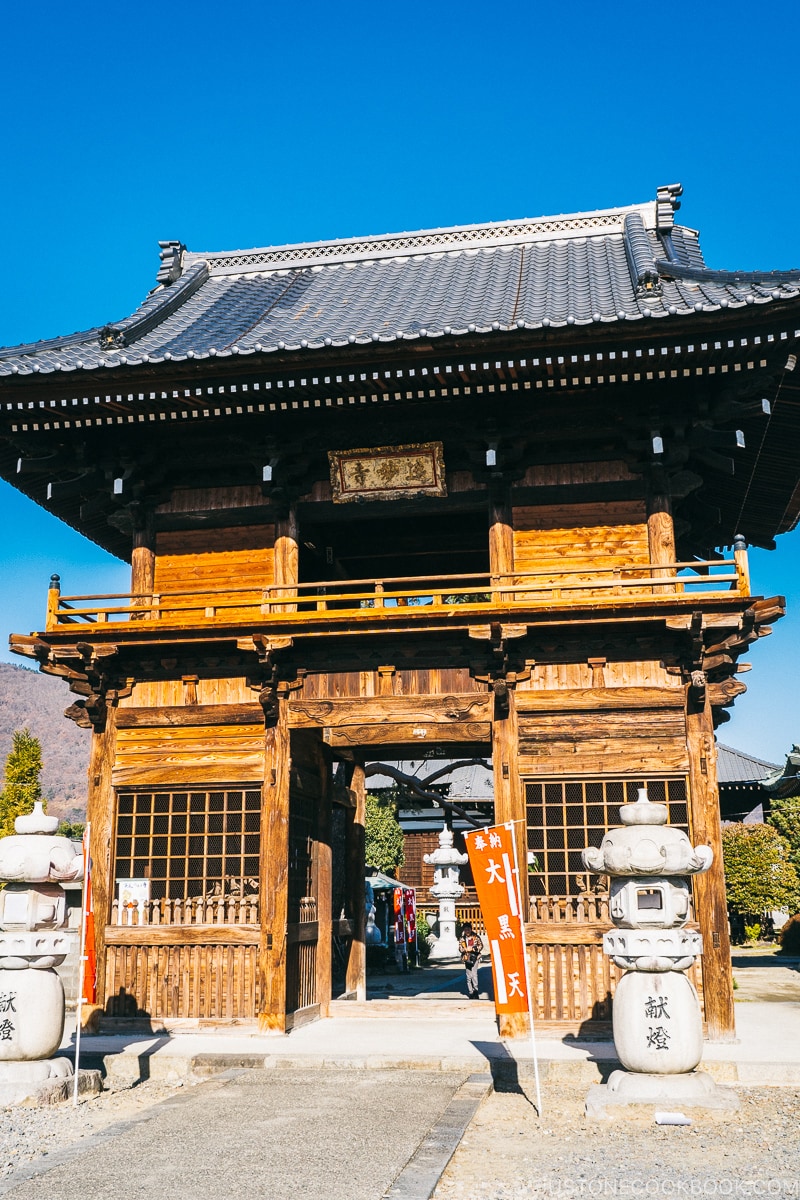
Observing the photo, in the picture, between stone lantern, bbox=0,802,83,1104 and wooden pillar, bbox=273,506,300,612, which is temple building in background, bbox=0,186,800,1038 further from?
stone lantern, bbox=0,802,83,1104

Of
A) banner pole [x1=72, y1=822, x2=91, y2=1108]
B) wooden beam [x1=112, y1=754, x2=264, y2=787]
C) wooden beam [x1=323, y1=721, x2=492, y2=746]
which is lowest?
banner pole [x1=72, y1=822, x2=91, y2=1108]

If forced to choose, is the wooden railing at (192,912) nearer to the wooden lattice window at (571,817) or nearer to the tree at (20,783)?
the wooden lattice window at (571,817)

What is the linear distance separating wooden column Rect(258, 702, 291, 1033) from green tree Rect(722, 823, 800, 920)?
846 inches

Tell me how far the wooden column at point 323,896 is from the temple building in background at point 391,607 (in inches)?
2.5

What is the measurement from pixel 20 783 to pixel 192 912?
21684 mm

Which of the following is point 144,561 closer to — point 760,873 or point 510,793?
point 510,793

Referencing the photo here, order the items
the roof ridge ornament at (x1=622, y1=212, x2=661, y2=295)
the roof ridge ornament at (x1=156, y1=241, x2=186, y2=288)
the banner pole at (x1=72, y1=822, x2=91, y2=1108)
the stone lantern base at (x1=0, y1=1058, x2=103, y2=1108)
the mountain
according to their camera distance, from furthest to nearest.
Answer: the mountain
the roof ridge ornament at (x1=156, y1=241, x2=186, y2=288)
the roof ridge ornament at (x1=622, y1=212, x2=661, y2=295)
the banner pole at (x1=72, y1=822, x2=91, y2=1108)
the stone lantern base at (x1=0, y1=1058, x2=103, y2=1108)

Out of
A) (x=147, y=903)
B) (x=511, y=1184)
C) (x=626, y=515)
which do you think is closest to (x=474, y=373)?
(x=626, y=515)

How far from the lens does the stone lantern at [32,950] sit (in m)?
10.3

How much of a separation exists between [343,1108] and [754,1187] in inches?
157

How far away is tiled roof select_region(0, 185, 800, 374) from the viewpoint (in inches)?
523

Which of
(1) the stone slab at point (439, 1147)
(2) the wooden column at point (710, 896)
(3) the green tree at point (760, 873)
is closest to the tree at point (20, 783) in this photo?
(3) the green tree at point (760, 873)

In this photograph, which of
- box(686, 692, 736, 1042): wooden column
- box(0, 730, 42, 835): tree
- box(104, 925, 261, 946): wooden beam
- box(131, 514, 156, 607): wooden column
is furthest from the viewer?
box(0, 730, 42, 835): tree

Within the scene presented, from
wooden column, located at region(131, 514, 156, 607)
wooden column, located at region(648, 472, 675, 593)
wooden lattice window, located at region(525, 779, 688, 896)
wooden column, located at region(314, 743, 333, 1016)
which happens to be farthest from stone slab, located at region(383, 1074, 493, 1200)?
wooden column, located at region(131, 514, 156, 607)
